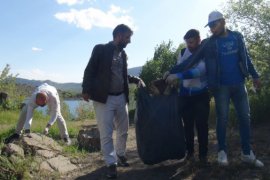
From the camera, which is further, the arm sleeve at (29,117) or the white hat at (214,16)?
the arm sleeve at (29,117)

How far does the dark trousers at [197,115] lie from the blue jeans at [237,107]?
0.18m

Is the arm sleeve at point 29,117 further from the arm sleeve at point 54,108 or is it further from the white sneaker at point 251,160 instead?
the white sneaker at point 251,160

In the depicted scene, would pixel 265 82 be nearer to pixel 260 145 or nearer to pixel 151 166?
pixel 260 145

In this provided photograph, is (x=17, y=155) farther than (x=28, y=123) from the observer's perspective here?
No

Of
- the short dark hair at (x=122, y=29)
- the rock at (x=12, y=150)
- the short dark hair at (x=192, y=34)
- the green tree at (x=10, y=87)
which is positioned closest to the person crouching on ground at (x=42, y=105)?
the rock at (x=12, y=150)

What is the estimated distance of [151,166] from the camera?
6.05 meters

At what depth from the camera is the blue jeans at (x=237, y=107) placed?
5.47 m

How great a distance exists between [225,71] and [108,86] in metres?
1.54

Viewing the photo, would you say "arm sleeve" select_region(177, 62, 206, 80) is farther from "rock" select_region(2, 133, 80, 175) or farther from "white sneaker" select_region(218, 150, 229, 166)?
"rock" select_region(2, 133, 80, 175)

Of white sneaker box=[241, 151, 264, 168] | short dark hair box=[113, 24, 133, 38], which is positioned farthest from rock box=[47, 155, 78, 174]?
white sneaker box=[241, 151, 264, 168]

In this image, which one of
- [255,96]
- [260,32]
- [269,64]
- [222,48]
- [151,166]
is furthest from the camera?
[260,32]

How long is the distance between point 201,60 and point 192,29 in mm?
431

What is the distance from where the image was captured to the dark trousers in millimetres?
5625

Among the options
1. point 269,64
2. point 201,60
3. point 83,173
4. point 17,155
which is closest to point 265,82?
point 269,64
